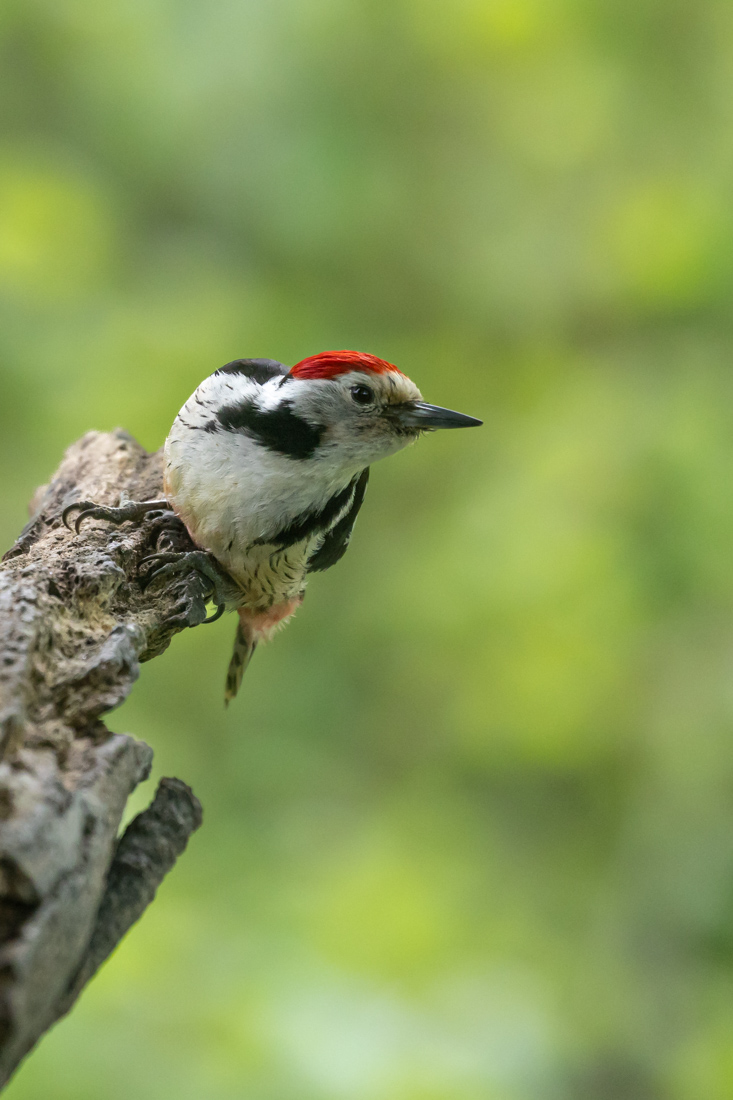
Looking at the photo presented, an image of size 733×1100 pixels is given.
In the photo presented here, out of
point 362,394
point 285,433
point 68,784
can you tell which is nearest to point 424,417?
point 362,394

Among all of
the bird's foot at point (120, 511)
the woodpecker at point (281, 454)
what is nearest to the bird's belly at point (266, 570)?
the woodpecker at point (281, 454)

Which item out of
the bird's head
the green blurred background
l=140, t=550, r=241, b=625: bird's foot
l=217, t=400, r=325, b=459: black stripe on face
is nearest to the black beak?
the bird's head

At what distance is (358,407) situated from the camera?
76.7 inches

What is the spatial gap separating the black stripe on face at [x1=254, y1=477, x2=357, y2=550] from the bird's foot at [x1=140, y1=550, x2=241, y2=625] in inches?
4.3

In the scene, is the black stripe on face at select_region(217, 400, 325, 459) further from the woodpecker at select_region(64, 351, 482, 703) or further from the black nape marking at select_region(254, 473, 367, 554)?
the black nape marking at select_region(254, 473, 367, 554)

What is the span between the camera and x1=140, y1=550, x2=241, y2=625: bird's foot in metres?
1.79

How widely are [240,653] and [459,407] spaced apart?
2.17 metres

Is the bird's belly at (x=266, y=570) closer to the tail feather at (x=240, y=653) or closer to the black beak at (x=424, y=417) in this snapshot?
the tail feather at (x=240, y=653)

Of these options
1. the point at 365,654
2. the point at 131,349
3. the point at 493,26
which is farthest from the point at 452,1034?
the point at 493,26

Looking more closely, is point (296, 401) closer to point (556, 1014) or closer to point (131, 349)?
point (131, 349)

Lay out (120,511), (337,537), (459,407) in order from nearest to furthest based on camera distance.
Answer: (120,511), (337,537), (459,407)

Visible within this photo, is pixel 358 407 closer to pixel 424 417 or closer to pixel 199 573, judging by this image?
pixel 424 417

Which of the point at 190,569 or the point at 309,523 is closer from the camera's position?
the point at 190,569

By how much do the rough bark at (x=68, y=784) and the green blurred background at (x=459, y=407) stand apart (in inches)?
87.8
